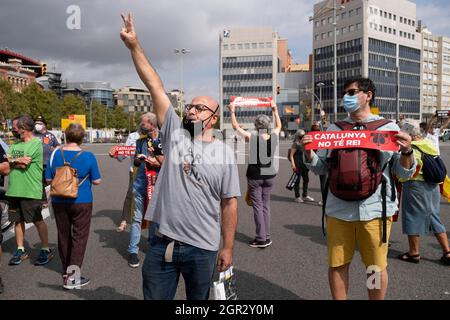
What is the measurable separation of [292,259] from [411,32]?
11882 cm

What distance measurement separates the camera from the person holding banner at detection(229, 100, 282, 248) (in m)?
5.79

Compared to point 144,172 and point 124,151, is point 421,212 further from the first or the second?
point 124,151

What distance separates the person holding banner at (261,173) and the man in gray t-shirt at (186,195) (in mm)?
3113

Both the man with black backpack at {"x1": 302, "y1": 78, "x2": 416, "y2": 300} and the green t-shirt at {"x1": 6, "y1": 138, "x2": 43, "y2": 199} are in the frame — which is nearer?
the man with black backpack at {"x1": 302, "y1": 78, "x2": 416, "y2": 300}

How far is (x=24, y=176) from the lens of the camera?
16.5ft

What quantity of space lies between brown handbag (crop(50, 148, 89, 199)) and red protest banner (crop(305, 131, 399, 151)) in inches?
101

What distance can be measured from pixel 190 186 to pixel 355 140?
1329mm

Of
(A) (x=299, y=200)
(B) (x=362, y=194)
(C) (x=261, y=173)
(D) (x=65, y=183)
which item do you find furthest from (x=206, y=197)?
(A) (x=299, y=200)

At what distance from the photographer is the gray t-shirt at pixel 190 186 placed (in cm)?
258

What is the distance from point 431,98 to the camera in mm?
114562

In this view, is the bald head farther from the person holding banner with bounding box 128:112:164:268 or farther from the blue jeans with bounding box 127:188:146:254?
the blue jeans with bounding box 127:188:146:254

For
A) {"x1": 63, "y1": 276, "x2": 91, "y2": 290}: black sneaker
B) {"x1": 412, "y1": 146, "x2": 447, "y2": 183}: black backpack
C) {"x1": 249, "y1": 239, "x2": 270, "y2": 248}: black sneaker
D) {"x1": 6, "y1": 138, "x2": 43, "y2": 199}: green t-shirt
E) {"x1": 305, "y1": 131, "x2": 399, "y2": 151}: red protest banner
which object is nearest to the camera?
{"x1": 305, "y1": 131, "x2": 399, "y2": 151}: red protest banner

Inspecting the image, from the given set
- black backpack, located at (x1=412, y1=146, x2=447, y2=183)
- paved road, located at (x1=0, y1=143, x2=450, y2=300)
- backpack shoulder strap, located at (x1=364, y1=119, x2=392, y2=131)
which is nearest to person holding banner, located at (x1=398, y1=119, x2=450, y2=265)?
black backpack, located at (x1=412, y1=146, x2=447, y2=183)

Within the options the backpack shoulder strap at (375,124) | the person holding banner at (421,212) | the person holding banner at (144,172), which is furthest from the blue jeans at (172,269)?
the person holding banner at (421,212)
